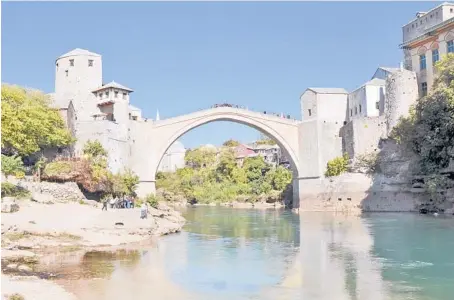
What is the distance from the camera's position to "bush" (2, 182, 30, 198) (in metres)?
19.0

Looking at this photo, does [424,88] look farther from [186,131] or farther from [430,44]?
[186,131]

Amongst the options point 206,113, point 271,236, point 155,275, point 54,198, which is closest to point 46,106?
point 54,198

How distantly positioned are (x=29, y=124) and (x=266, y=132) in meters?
18.0

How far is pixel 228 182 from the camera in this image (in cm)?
5094

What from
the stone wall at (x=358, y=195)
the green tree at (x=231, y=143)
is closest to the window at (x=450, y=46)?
the stone wall at (x=358, y=195)

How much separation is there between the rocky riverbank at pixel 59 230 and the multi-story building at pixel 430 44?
19.3m

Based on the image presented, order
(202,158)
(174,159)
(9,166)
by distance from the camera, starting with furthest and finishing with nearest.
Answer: (174,159) < (202,158) < (9,166)

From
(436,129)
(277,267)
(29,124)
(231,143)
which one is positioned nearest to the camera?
(277,267)

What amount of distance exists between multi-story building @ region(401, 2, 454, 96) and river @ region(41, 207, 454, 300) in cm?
1338

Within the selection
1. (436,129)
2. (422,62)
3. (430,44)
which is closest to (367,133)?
(422,62)

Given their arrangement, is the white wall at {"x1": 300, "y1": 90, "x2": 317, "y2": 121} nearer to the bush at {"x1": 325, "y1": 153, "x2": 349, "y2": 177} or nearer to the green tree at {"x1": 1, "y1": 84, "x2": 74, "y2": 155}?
the bush at {"x1": 325, "y1": 153, "x2": 349, "y2": 177}

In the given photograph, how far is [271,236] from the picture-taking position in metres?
20.6

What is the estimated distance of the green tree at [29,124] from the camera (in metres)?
22.0

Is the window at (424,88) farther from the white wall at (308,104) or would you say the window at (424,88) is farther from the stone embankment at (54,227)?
the stone embankment at (54,227)
